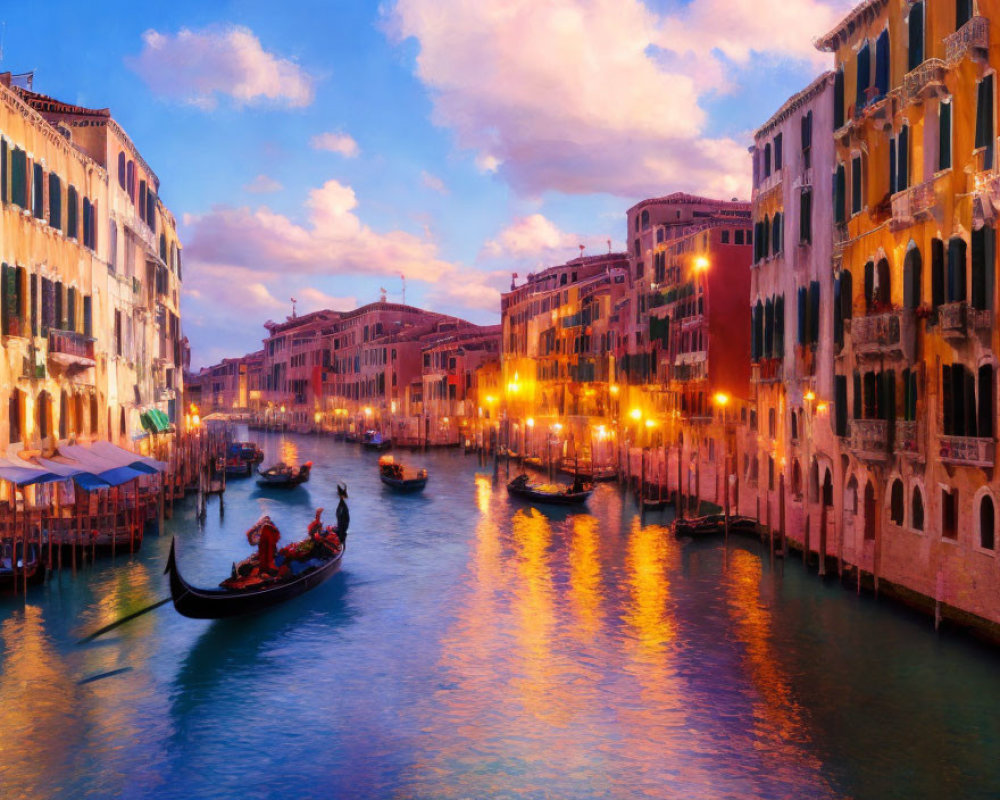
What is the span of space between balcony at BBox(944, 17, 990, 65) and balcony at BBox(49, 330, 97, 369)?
1788cm

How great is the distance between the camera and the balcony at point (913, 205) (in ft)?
54.2

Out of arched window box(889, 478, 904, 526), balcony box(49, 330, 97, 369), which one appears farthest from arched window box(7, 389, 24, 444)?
arched window box(889, 478, 904, 526)

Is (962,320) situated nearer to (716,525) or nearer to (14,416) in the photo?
(716,525)

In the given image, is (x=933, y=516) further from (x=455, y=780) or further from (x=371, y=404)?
(x=371, y=404)

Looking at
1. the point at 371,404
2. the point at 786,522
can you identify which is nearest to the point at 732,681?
the point at 786,522

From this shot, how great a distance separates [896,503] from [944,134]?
6190mm

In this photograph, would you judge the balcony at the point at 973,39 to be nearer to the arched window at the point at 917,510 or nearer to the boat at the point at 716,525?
the arched window at the point at 917,510

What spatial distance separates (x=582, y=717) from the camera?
13.5 m

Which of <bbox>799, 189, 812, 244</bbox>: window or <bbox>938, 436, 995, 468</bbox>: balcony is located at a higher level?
<bbox>799, 189, 812, 244</bbox>: window

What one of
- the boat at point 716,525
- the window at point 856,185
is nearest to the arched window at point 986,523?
the window at point 856,185

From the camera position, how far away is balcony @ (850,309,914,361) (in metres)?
17.4

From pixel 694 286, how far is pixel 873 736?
78.2 ft

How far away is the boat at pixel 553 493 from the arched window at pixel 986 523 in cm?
2027

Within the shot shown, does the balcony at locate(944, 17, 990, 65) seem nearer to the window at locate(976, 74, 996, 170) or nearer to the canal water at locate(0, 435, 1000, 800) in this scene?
the window at locate(976, 74, 996, 170)
